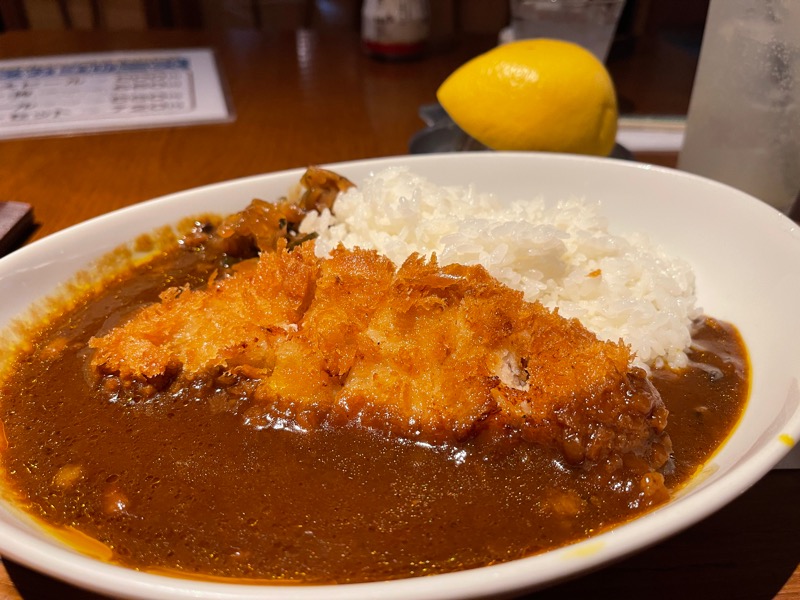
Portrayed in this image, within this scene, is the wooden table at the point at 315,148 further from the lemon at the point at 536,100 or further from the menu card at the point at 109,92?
the lemon at the point at 536,100

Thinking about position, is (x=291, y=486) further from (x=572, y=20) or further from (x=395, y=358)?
(x=572, y=20)

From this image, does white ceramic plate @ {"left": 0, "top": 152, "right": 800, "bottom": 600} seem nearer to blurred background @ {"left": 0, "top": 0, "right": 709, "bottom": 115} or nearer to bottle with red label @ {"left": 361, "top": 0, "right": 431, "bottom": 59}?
blurred background @ {"left": 0, "top": 0, "right": 709, "bottom": 115}

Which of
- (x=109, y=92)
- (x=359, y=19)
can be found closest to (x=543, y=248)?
(x=109, y=92)

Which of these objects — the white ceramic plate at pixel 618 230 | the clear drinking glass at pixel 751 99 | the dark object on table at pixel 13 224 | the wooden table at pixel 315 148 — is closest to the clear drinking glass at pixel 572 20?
the wooden table at pixel 315 148

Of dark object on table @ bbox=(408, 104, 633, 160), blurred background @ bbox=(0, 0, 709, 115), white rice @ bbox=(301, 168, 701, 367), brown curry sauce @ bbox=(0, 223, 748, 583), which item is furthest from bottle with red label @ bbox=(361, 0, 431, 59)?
brown curry sauce @ bbox=(0, 223, 748, 583)

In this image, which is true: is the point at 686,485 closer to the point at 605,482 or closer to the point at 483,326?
the point at 605,482

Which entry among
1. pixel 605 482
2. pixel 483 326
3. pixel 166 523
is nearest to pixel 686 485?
pixel 605 482

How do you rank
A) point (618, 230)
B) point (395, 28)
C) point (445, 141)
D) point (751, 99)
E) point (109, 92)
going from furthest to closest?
1. point (395, 28)
2. point (109, 92)
3. point (445, 141)
4. point (751, 99)
5. point (618, 230)
